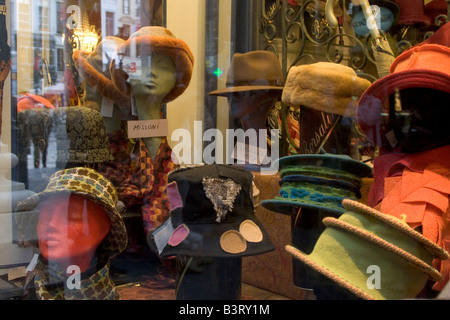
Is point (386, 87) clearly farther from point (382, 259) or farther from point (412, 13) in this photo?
point (382, 259)

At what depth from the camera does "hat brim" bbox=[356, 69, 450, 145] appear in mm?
1391

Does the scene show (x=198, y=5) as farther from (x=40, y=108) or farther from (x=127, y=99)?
(x=40, y=108)

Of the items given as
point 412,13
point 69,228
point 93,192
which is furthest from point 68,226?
point 412,13

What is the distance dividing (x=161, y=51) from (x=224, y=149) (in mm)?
397

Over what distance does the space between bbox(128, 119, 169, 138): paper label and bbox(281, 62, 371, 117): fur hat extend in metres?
0.46

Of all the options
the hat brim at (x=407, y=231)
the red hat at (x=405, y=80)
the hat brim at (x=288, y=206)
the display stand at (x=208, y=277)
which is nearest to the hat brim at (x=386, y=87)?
the red hat at (x=405, y=80)

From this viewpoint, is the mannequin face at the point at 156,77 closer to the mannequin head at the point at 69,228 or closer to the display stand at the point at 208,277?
the mannequin head at the point at 69,228

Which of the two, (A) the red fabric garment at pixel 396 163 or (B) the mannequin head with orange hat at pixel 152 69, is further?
(B) the mannequin head with orange hat at pixel 152 69

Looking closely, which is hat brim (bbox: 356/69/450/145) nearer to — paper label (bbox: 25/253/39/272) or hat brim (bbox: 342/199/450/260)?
hat brim (bbox: 342/199/450/260)

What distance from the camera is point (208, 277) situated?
4.81 ft

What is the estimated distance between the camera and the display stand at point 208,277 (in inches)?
56.0
